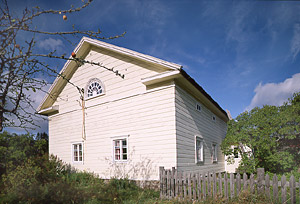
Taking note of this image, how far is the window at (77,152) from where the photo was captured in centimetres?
1287

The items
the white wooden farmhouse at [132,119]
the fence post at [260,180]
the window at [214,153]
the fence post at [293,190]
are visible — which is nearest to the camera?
the fence post at [293,190]

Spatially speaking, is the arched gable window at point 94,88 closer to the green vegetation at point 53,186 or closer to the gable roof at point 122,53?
the gable roof at point 122,53

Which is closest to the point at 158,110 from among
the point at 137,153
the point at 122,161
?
the point at 137,153

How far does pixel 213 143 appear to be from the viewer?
14.6m

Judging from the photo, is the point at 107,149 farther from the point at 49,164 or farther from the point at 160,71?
the point at 160,71

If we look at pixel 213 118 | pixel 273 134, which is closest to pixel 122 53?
pixel 213 118

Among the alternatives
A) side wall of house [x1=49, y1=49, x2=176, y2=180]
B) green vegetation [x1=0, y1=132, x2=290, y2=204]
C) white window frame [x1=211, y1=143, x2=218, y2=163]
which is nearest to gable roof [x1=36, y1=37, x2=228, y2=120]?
side wall of house [x1=49, y1=49, x2=176, y2=180]

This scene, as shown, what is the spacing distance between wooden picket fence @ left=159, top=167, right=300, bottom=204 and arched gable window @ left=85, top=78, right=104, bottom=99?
6125 mm

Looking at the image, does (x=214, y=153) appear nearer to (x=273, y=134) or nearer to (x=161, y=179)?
(x=273, y=134)

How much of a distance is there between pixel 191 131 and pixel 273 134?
5.16m

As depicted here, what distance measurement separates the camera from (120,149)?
421 inches

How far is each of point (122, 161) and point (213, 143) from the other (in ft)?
23.3

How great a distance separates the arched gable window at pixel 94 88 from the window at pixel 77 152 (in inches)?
124

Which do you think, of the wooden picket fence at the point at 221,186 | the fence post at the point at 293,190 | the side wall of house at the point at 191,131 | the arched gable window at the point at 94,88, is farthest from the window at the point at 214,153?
the arched gable window at the point at 94,88
